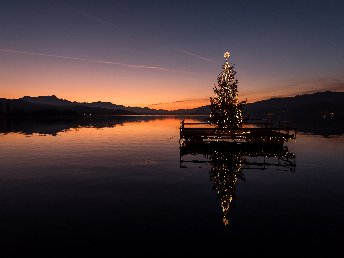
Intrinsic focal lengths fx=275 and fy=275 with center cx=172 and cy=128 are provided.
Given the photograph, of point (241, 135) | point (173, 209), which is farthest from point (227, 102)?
point (173, 209)

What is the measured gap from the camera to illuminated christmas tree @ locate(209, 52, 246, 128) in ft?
148

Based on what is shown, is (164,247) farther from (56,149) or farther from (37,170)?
(56,149)

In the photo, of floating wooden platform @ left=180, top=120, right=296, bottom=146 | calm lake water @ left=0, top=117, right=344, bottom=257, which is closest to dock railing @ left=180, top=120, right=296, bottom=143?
floating wooden platform @ left=180, top=120, right=296, bottom=146

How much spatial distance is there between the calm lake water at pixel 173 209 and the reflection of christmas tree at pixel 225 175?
0.24 ft

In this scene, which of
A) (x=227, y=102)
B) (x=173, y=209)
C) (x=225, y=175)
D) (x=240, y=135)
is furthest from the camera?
(x=227, y=102)

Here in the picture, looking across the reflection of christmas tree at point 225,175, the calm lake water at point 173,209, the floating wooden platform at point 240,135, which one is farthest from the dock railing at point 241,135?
the calm lake water at point 173,209

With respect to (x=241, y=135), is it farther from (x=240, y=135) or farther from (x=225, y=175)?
(x=225, y=175)

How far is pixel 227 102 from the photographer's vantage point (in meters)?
45.2

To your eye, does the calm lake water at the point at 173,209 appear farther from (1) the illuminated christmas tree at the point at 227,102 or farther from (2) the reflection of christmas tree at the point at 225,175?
(1) the illuminated christmas tree at the point at 227,102

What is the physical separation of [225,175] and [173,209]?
7923 millimetres

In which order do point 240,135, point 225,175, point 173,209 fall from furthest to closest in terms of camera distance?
point 240,135 < point 225,175 < point 173,209

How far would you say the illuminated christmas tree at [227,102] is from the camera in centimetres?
4519

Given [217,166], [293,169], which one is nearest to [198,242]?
[217,166]

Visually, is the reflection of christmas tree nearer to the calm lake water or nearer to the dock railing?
the calm lake water
